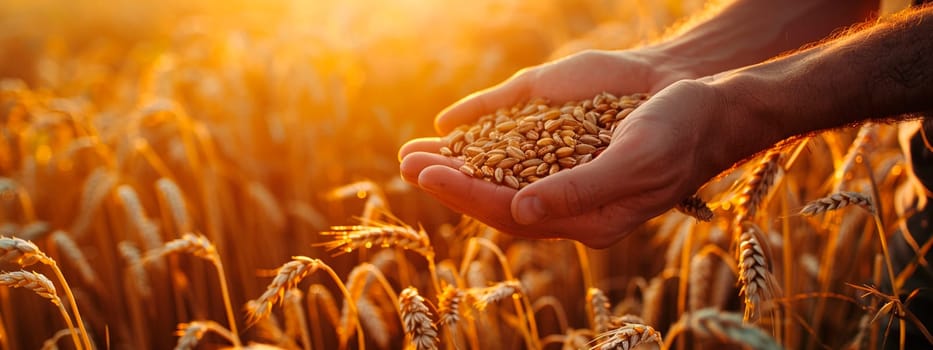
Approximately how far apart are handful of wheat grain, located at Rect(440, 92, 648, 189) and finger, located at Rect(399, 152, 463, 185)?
0.05m

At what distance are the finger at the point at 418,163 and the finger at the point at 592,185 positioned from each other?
0.35 meters

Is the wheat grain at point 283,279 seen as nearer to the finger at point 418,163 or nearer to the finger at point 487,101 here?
the finger at point 418,163

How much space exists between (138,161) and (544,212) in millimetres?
2703

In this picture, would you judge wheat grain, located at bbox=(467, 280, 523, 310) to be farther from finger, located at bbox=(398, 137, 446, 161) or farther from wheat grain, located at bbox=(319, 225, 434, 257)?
finger, located at bbox=(398, 137, 446, 161)

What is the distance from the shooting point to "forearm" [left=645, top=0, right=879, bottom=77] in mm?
2023

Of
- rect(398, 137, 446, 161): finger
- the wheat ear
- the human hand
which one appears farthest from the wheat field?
rect(398, 137, 446, 161): finger

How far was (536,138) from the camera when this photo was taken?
6.22ft

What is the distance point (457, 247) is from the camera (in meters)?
3.02

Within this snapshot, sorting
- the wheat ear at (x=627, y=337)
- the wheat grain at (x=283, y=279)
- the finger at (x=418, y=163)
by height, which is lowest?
the wheat ear at (x=627, y=337)

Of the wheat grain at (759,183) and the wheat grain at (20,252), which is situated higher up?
the wheat grain at (20,252)

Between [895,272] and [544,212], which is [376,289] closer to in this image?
[544,212]

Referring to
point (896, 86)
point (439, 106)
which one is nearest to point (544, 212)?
point (896, 86)

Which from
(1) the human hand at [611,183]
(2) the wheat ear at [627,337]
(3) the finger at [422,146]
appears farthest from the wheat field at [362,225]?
(3) the finger at [422,146]

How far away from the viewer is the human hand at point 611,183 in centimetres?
139
